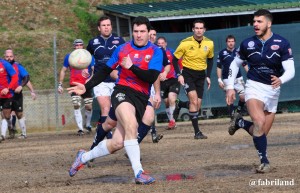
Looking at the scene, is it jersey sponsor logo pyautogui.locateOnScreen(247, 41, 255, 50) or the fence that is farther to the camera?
the fence

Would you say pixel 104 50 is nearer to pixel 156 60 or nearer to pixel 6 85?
pixel 156 60

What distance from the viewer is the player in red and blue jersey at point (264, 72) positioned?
11141mm

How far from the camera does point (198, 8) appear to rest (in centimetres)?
3123

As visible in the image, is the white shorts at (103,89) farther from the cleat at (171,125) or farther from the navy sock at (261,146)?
the cleat at (171,125)

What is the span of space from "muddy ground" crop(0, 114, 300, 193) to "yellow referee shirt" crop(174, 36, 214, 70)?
5.16ft

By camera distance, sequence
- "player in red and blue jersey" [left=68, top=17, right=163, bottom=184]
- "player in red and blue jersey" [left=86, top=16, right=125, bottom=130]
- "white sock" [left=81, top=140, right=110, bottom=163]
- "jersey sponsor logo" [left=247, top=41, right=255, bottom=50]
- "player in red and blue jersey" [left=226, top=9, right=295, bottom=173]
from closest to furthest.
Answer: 1. "player in red and blue jersey" [left=68, top=17, right=163, bottom=184]
2. "white sock" [left=81, top=140, right=110, bottom=163]
3. "player in red and blue jersey" [left=226, top=9, right=295, bottom=173]
4. "jersey sponsor logo" [left=247, top=41, right=255, bottom=50]
5. "player in red and blue jersey" [left=86, top=16, right=125, bottom=130]

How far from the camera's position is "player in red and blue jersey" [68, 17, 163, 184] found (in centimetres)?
1032

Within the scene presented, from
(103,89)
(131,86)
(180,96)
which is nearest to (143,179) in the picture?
(131,86)

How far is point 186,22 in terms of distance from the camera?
105 ft

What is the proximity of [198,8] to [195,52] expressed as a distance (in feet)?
44.0

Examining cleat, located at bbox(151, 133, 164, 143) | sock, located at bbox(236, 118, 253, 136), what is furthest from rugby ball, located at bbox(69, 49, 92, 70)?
cleat, located at bbox(151, 133, 164, 143)

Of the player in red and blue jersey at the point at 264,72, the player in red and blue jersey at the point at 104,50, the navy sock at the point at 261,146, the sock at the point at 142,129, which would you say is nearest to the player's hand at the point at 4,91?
the player in red and blue jersey at the point at 104,50

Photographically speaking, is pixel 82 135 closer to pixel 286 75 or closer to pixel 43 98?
pixel 43 98

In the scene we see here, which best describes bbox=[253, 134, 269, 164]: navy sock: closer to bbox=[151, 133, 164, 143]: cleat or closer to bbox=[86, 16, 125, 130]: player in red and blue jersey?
bbox=[86, 16, 125, 130]: player in red and blue jersey
